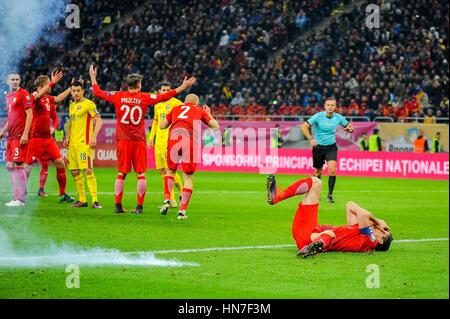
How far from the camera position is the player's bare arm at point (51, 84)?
1448 cm

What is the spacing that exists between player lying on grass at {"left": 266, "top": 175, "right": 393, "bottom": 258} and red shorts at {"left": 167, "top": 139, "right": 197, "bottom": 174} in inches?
172

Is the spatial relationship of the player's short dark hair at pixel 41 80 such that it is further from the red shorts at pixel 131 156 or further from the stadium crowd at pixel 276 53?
the stadium crowd at pixel 276 53

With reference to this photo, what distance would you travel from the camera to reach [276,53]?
139ft

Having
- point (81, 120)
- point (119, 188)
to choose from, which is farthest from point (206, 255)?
point (81, 120)

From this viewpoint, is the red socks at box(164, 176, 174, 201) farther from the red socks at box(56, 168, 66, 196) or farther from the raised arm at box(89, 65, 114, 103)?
the red socks at box(56, 168, 66, 196)

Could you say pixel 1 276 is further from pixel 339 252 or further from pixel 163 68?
pixel 163 68

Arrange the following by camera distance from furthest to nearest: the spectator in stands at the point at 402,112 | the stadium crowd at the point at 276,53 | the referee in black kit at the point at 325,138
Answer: the stadium crowd at the point at 276,53, the spectator in stands at the point at 402,112, the referee in black kit at the point at 325,138

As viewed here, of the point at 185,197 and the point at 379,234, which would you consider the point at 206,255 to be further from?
the point at 185,197

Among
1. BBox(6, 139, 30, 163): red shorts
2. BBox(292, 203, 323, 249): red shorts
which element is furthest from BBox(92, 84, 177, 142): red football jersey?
BBox(292, 203, 323, 249): red shorts

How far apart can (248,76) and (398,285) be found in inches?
1231

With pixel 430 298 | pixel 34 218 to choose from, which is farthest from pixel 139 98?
pixel 430 298

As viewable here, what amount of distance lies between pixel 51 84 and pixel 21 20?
8.98ft

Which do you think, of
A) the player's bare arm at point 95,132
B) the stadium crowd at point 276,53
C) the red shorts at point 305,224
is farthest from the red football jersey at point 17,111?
the stadium crowd at point 276,53

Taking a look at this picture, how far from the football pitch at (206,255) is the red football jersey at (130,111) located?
5.02 feet
